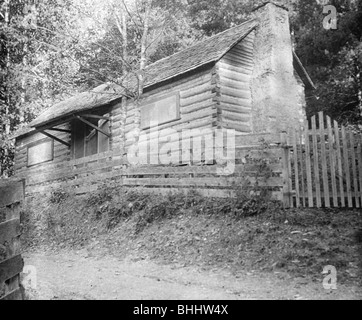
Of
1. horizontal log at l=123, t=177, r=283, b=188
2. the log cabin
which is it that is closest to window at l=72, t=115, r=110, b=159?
the log cabin

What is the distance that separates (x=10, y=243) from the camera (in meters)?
3.34

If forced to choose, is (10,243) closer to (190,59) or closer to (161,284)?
(161,284)

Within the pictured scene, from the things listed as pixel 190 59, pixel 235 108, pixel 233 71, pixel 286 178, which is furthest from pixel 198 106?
pixel 286 178

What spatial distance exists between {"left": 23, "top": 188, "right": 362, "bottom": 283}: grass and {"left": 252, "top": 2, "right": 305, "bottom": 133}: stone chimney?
638 cm

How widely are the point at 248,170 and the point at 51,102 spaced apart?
76.7 ft

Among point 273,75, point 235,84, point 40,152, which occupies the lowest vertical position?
point 40,152

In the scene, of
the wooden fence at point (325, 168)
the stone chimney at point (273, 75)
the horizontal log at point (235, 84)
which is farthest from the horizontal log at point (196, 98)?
the wooden fence at point (325, 168)

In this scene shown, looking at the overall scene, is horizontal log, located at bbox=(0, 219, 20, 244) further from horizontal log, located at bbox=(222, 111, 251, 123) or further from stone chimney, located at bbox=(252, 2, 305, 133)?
stone chimney, located at bbox=(252, 2, 305, 133)

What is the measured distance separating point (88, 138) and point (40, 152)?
17.5 ft

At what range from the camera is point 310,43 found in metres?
18.6

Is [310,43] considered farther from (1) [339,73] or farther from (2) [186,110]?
(2) [186,110]

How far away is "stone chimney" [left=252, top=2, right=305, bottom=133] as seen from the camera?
42.9ft

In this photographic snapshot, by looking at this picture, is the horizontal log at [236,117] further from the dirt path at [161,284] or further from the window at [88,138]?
the dirt path at [161,284]

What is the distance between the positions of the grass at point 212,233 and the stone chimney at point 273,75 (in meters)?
6.38
